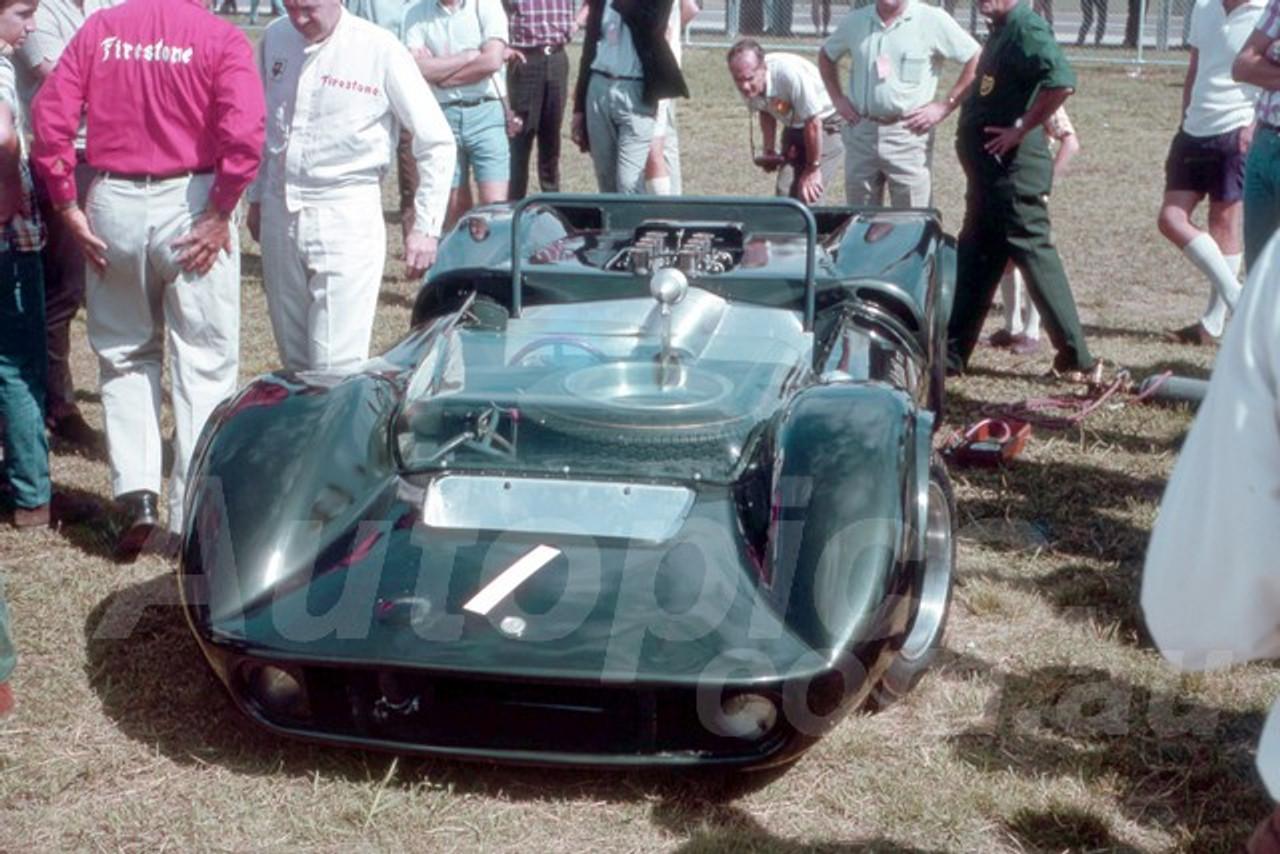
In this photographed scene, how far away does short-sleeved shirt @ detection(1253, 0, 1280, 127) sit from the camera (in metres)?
5.11

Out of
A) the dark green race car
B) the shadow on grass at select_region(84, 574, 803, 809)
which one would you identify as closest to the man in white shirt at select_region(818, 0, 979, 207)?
the dark green race car

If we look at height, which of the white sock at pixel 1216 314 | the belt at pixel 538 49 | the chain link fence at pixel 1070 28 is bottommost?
the chain link fence at pixel 1070 28

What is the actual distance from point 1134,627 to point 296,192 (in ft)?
9.54

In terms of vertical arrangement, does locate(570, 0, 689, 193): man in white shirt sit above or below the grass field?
above

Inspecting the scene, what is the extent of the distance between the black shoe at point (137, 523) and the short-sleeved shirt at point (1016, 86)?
3752 millimetres

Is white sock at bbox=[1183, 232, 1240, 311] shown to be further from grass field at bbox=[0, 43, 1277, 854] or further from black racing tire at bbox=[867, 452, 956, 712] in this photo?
black racing tire at bbox=[867, 452, 956, 712]

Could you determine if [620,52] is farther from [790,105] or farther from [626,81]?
[790,105]

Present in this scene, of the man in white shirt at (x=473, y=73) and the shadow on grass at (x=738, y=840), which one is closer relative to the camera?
the shadow on grass at (x=738, y=840)

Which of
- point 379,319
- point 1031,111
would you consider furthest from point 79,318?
point 1031,111

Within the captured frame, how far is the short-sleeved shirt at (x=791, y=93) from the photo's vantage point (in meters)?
8.39

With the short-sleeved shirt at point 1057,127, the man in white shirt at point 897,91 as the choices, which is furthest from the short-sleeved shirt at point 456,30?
the short-sleeved shirt at point 1057,127

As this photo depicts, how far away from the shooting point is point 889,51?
26.1 ft

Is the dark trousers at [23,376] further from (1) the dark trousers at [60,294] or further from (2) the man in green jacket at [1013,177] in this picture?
(2) the man in green jacket at [1013,177]

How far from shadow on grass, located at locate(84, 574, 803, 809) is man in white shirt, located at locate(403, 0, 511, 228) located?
4521mm
